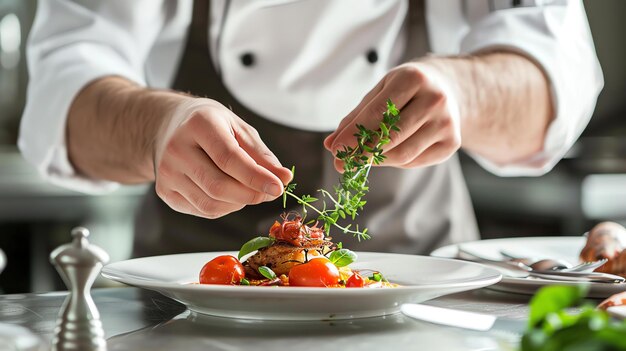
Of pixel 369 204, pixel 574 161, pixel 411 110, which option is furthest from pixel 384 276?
pixel 574 161

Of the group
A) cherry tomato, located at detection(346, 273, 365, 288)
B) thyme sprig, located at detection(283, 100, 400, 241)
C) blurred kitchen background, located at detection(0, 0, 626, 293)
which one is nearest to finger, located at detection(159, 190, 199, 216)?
thyme sprig, located at detection(283, 100, 400, 241)

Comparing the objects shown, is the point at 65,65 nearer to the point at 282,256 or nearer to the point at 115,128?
the point at 115,128

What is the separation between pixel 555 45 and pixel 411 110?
0.75 metres

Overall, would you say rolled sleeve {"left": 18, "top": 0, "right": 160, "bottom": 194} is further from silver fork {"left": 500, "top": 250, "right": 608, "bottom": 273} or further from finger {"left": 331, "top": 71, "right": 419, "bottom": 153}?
silver fork {"left": 500, "top": 250, "right": 608, "bottom": 273}

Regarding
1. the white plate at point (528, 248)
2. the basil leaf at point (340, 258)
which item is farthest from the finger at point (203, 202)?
the white plate at point (528, 248)

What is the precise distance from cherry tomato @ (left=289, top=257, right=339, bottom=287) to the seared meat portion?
99 millimetres

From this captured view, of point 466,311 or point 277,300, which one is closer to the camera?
point 277,300

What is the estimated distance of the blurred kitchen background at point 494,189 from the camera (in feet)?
13.8

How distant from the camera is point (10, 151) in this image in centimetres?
456

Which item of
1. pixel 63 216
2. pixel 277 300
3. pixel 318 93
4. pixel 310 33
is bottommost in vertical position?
pixel 63 216

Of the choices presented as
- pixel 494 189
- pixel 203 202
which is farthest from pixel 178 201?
pixel 494 189

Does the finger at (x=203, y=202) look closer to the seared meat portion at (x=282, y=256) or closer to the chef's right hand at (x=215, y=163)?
the chef's right hand at (x=215, y=163)

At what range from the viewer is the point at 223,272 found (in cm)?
115

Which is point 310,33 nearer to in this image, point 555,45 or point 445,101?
point 555,45
